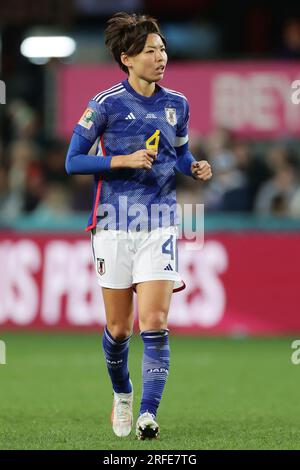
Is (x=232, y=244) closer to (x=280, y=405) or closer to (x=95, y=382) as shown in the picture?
(x=95, y=382)

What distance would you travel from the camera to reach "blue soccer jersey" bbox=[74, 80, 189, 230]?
7188 millimetres

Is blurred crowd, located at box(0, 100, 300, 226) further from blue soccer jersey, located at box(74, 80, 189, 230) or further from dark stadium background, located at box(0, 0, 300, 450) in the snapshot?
blue soccer jersey, located at box(74, 80, 189, 230)

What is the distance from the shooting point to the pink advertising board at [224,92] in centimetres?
1557

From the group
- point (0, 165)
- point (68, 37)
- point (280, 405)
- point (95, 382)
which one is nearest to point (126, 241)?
point (280, 405)

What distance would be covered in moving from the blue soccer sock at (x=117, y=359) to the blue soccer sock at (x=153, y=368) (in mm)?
313

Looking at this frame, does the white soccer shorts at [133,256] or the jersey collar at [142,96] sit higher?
the jersey collar at [142,96]

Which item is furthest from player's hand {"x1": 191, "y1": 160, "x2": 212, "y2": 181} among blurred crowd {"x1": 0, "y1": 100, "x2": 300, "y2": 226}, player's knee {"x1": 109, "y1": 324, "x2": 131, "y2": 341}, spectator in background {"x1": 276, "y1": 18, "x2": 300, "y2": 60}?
spectator in background {"x1": 276, "y1": 18, "x2": 300, "y2": 60}

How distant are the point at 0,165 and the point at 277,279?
14.5 feet

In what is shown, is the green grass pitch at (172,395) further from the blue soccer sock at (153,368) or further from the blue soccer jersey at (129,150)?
the blue soccer jersey at (129,150)

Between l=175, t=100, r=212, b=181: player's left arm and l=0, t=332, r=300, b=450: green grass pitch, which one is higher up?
l=175, t=100, r=212, b=181: player's left arm

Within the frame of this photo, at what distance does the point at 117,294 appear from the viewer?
23.6ft

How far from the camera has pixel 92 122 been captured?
23.5 ft

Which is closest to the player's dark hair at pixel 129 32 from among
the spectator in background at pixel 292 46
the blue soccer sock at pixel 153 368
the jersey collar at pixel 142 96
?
Answer: the jersey collar at pixel 142 96

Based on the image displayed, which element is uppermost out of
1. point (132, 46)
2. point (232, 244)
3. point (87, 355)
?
point (132, 46)
